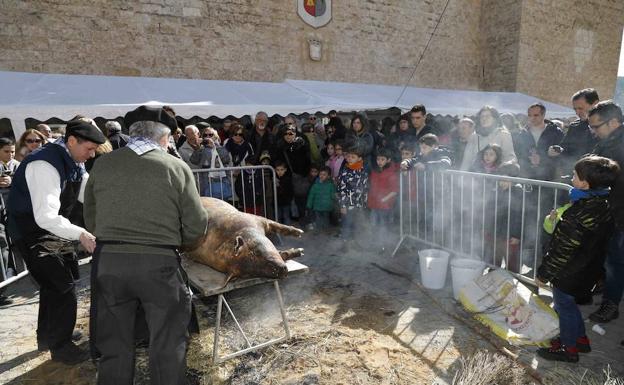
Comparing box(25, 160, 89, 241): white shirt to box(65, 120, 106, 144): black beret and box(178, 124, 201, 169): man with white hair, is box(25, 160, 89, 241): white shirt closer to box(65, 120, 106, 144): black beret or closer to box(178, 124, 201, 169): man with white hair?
box(65, 120, 106, 144): black beret

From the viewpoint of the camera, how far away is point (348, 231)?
6.16 m

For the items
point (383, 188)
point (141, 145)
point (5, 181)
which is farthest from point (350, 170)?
point (5, 181)

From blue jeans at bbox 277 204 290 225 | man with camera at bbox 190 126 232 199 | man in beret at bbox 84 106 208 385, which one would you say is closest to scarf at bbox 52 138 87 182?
man in beret at bbox 84 106 208 385

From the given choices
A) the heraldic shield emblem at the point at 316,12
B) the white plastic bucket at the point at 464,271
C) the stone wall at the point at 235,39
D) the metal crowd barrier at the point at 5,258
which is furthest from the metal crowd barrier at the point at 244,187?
the heraldic shield emblem at the point at 316,12

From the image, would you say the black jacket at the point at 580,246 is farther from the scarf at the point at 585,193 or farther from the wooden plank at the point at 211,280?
the wooden plank at the point at 211,280

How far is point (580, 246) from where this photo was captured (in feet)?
9.29

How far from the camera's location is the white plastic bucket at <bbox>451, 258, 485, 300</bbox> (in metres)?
3.99

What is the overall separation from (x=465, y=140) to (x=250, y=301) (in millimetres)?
3587

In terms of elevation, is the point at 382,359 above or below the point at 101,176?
below

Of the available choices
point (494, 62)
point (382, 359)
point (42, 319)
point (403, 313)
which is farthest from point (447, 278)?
point (494, 62)

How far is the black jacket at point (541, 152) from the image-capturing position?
4863 mm

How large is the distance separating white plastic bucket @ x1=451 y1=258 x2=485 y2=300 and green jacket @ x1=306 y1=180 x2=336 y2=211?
2687 millimetres

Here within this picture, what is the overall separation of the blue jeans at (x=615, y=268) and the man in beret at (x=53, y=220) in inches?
164

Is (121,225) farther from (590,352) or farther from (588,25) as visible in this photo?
(588,25)
